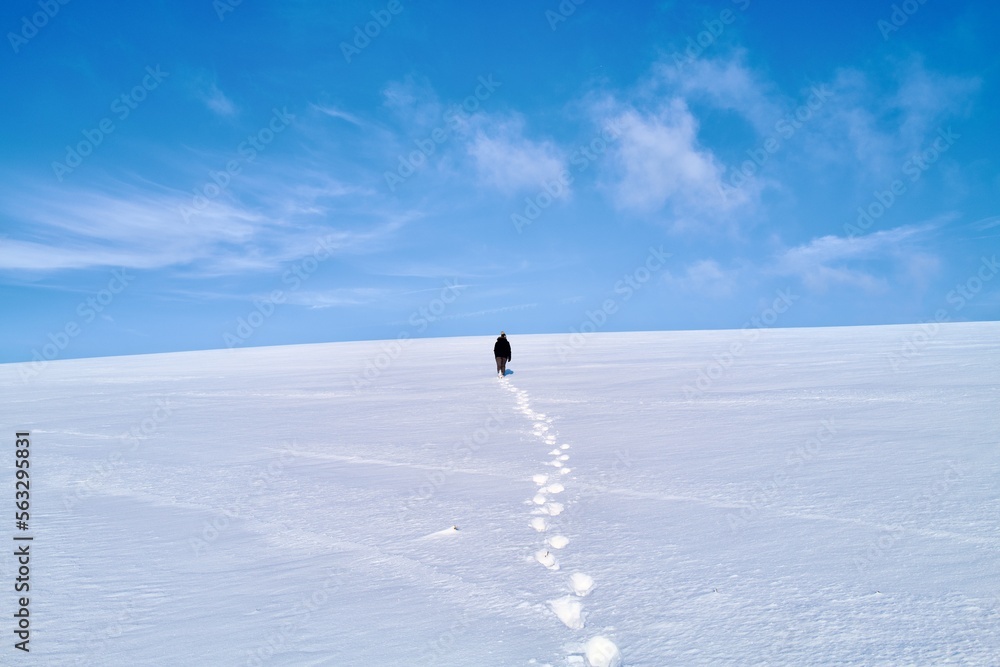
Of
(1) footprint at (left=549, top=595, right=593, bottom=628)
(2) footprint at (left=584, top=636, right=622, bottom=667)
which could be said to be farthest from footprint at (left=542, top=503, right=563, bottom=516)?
(2) footprint at (left=584, top=636, right=622, bottom=667)

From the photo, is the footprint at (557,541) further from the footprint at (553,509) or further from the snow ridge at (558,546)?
the footprint at (553,509)

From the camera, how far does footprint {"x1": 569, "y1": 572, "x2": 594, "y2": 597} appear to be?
379 centimetres

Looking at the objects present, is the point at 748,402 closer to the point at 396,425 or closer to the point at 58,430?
the point at 396,425

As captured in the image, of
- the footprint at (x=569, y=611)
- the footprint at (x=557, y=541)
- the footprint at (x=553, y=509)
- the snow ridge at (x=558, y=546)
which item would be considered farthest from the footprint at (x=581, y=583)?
the footprint at (x=553, y=509)

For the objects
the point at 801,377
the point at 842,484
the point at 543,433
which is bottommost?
the point at 842,484

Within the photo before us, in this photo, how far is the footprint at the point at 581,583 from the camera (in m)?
3.79

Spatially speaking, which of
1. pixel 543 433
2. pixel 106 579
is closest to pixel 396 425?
pixel 543 433

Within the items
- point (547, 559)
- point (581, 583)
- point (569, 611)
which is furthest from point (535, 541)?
point (569, 611)

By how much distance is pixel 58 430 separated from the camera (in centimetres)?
1169

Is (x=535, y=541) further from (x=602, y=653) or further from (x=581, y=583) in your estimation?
(x=602, y=653)

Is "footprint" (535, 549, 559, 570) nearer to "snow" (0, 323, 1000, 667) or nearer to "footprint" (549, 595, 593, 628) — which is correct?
"snow" (0, 323, 1000, 667)

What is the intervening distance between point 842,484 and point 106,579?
695 centimetres

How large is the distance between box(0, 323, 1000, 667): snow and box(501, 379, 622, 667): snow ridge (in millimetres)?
19

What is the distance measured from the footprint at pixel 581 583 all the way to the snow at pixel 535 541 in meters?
0.02
